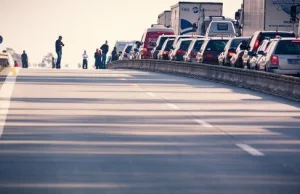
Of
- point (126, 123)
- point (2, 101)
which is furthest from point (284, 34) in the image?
point (126, 123)

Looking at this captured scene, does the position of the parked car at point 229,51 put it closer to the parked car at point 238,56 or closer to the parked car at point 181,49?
the parked car at point 238,56

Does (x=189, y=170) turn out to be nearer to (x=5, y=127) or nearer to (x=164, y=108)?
(x=5, y=127)

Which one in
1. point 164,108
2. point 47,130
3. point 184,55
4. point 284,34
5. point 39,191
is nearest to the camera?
point 39,191

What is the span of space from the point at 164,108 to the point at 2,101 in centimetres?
413

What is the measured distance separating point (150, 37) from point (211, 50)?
19122 mm

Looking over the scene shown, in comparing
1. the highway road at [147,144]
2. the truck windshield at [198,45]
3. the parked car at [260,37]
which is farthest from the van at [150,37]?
the highway road at [147,144]

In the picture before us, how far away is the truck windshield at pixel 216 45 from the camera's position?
165 feet

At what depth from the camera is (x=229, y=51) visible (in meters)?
46.0

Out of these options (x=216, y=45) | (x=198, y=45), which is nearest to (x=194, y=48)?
(x=198, y=45)

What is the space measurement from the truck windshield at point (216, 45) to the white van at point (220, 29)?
40.7 ft

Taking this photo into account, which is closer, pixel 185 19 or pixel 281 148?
pixel 281 148

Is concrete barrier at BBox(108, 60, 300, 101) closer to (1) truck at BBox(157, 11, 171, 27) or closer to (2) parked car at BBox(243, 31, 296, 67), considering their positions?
(2) parked car at BBox(243, 31, 296, 67)

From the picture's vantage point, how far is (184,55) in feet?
184

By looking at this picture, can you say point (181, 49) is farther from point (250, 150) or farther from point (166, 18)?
point (250, 150)
